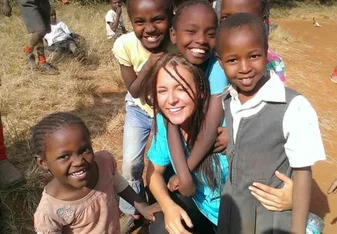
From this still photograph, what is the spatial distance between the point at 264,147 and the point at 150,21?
90 cm

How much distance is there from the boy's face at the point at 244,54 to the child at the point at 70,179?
66cm

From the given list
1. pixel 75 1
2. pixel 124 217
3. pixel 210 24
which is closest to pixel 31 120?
pixel 124 217

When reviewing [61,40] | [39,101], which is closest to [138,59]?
[39,101]

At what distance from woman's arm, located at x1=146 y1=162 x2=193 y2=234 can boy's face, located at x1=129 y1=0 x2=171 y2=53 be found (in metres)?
0.65

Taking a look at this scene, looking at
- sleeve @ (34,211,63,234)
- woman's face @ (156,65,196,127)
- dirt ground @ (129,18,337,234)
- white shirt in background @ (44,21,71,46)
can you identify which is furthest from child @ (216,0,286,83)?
white shirt in background @ (44,21,71,46)

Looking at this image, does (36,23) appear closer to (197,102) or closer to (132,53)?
(132,53)

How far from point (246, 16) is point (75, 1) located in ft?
34.9

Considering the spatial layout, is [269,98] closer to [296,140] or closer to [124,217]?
[296,140]

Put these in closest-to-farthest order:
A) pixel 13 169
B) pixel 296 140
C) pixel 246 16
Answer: pixel 296 140
pixel 246 16
pixel 13 169

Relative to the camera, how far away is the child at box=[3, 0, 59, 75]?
5.00 metres

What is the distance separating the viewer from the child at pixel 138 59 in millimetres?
1999

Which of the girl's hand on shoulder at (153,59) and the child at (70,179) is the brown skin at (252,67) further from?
the child at (70,179)

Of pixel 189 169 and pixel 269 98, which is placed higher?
pixel 269 98

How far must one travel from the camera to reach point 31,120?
3.84 meters
